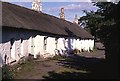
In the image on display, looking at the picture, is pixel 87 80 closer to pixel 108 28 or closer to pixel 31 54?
pixel 108 28

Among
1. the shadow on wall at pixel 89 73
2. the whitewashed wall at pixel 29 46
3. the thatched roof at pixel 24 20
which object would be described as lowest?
the shadow on wall at pixel 89 73

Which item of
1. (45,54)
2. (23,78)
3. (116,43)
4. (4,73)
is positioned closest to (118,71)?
(116,43)

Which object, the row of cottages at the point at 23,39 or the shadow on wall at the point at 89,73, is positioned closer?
the shadow on wall at the point at 89,73

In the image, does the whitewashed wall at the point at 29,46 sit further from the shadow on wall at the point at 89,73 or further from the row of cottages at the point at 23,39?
the shadow on wall at the point at 89,73

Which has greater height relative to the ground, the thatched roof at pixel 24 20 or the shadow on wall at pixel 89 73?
the thatched roof at pixel 24 20

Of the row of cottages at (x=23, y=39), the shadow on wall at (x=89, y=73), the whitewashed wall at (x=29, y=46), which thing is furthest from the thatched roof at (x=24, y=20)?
the shadow on wall at (x=89, y=73)

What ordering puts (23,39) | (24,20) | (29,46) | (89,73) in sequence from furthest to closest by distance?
(24,20) → (29,46) → (23,39) → (89,73)

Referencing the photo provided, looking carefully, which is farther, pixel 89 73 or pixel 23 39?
pixel 23 39

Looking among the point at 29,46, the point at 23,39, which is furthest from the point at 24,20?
the point at 23,39

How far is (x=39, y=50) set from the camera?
79.2ft

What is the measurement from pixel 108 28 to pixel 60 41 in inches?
555

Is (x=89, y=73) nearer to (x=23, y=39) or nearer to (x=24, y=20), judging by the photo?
(x=23, y=39)

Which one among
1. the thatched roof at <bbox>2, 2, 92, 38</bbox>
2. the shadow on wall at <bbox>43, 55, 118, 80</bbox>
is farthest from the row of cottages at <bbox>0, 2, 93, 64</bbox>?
the shadow on wall at <bbox>43, 55, 118, 80</bbox>

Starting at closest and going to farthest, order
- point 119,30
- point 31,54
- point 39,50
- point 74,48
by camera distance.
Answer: point 119,30, point 31,54, point 39,50, point 74,48
